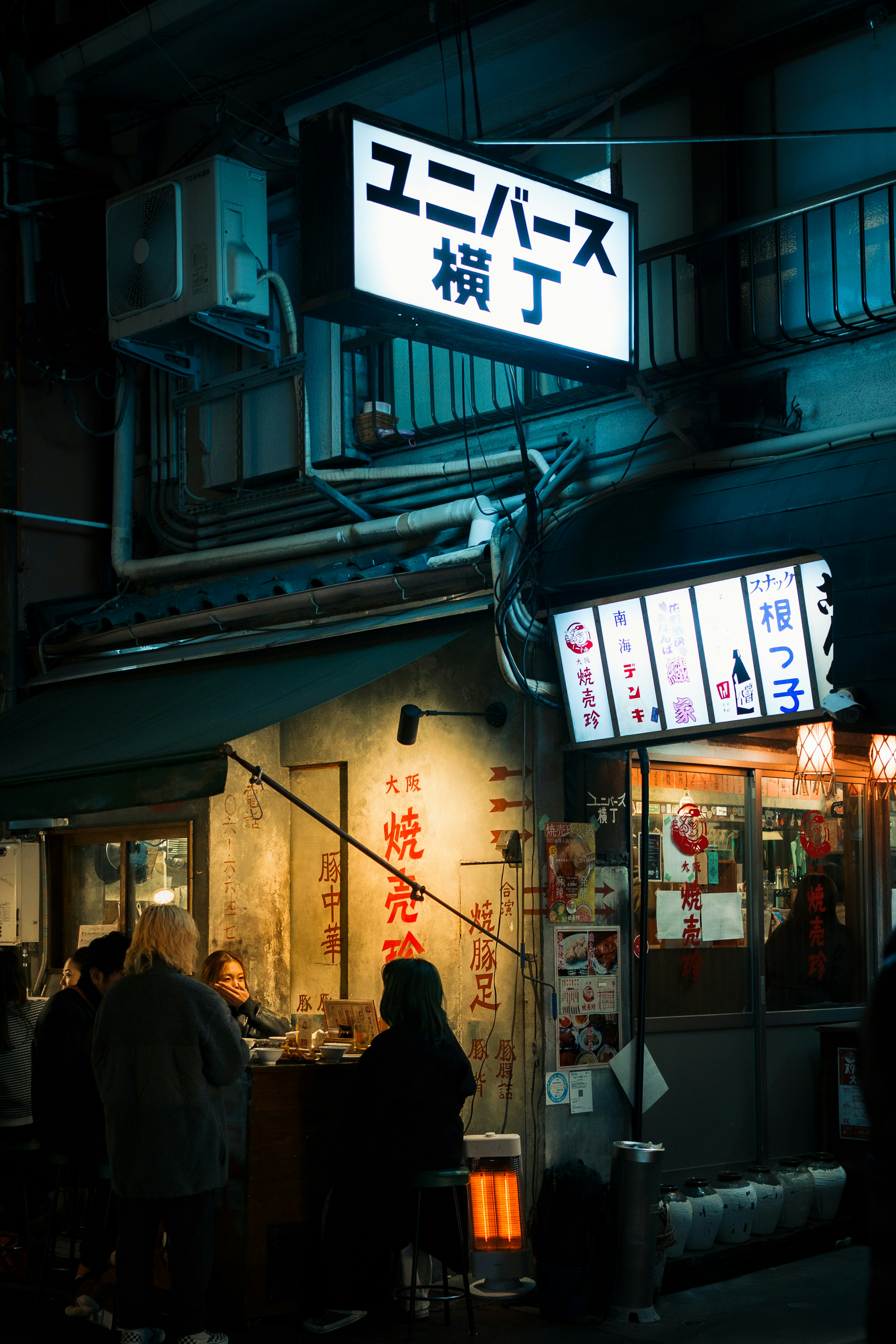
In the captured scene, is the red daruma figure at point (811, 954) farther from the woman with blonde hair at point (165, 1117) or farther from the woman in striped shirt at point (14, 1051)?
the woman in striped shirt at point (14, 1051)

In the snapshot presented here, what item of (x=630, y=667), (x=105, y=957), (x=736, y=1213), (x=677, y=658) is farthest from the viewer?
(x=736, y=1213)

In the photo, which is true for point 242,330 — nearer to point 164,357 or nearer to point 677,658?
point 164,357

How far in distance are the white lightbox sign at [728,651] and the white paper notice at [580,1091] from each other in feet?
7.60

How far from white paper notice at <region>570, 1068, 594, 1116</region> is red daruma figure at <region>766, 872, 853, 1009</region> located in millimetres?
2120

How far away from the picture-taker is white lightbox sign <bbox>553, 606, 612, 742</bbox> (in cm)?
835

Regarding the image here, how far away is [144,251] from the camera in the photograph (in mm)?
10977

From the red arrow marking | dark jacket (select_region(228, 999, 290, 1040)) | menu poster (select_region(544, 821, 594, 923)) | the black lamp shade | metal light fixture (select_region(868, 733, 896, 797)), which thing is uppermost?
the black lamp shade

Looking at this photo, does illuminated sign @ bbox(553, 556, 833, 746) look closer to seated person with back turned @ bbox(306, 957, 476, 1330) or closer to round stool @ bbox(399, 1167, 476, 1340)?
seated person with back turned @ bbox(306, 957, 476, 1330)

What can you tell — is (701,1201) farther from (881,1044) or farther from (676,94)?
(676,94)

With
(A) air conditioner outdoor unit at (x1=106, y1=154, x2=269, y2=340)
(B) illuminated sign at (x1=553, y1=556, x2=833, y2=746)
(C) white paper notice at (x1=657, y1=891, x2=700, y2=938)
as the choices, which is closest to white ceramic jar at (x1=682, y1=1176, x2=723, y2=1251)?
(C) white paper notice at (x1=657, y1=891, x2=700, y2=938)

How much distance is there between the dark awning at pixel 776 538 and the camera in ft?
22.0

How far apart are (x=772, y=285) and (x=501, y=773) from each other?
3.41 m

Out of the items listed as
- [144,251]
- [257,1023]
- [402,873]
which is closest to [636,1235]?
[402,873]

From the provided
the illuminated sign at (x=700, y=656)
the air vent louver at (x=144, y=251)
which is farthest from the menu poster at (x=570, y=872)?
the air vent louver at (x=144, y=251)
